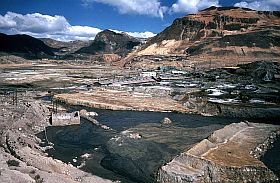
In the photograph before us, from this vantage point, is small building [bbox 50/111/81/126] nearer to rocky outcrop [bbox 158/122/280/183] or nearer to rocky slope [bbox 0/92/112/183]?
rocky slope [bbox 0/92/112/183]

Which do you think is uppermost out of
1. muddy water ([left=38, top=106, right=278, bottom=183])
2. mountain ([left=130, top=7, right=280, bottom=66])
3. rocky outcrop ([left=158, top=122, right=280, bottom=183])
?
mountain ([left=130, top=7, right=280, bottom=66])

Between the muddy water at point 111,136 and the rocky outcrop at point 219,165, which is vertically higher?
the rocky outcrop at point 219,165

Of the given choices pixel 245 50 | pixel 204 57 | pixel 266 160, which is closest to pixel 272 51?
pixel 245 50

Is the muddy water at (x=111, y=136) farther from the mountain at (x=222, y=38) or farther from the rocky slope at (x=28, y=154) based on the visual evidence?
the mountain at (x=222, y=38)

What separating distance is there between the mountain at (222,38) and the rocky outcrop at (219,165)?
293ft

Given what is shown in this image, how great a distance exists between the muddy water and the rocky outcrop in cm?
203

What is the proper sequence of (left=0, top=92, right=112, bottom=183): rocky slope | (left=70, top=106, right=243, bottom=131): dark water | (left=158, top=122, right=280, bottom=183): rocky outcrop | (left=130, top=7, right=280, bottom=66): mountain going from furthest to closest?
(left=130, top=7, right=280, bottom=66): mountain
(left=70, top=106, right=243, bottom=131): dark water
(left=158, top=122, right=280, bottom=183): rocky outcrop
(left=0, top=92, right=112, bottom=183): rocky slope

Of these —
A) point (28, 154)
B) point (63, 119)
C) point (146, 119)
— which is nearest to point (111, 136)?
point (63, 119)

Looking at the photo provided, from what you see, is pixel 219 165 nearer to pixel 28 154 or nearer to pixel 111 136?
pixel 28 154

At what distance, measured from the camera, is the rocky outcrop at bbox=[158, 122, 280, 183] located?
19.4 metres

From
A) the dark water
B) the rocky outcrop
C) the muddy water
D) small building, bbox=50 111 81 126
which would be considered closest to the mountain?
the dark water

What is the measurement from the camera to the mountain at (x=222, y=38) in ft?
399

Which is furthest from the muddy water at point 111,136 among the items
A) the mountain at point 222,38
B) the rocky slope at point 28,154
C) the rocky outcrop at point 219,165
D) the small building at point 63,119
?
the mountain at point 222,38

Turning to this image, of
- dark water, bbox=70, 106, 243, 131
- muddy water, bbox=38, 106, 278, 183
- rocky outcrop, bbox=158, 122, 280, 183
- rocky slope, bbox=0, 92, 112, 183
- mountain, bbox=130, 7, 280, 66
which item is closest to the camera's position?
rocky slope, bbox=0, 92, 112, 183
